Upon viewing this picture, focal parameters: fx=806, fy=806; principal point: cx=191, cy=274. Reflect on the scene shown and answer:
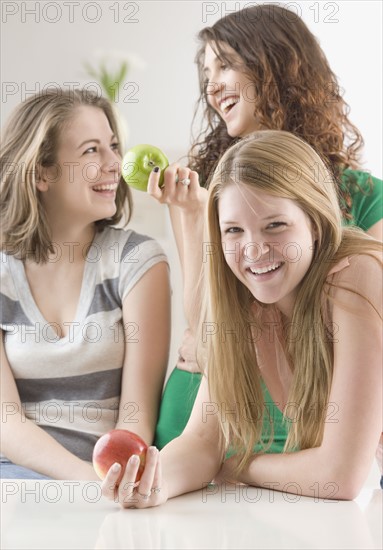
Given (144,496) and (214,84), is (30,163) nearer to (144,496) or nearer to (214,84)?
(214,84)

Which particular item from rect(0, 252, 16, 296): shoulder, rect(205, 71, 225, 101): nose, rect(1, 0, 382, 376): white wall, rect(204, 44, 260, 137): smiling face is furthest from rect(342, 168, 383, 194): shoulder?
rect(1, 0, 382, 376): white wall

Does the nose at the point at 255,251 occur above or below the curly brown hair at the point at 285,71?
below

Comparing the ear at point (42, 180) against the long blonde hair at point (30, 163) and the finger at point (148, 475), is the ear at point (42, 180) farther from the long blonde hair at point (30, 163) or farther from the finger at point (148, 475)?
the finger at point (148, 475)

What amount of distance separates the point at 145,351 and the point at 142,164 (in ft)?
1.29

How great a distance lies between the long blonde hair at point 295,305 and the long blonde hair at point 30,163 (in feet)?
2.32

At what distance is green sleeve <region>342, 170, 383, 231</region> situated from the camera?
1727 mm

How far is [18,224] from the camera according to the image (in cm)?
187

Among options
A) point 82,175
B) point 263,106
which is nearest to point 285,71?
point 263,106

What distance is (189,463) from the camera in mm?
1104

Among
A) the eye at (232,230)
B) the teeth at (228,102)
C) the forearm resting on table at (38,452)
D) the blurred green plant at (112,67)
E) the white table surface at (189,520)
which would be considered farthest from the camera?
the blurred green plant at (112,67)

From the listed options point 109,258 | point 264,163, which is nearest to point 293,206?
point 264,163

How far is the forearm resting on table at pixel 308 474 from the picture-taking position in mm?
1031

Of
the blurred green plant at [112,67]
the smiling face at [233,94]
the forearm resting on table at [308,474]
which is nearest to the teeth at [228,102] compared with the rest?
the smiling face at [233,94]

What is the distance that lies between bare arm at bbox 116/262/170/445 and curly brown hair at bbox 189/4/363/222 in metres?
0.27
